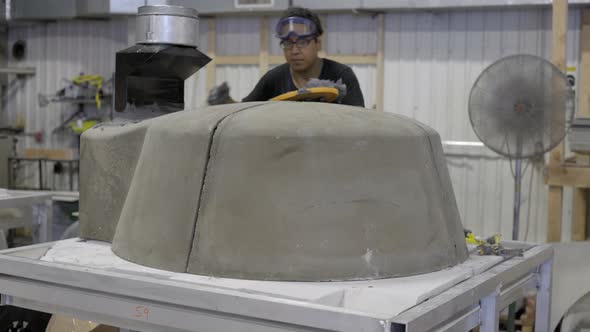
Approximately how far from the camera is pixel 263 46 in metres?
7.45

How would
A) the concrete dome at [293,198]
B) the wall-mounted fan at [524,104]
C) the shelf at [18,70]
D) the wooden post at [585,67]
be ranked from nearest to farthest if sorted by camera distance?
the concrete dome at [293,198], the wall-mounted fan at [524,104], the wooden post at [585,67], the shelf at [18,70]

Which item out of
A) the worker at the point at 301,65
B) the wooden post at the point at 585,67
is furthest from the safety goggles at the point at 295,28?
the wooden post at the point at 585,67

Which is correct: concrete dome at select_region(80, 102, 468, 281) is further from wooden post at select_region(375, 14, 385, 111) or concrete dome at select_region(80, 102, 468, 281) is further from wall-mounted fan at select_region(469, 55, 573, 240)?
wooden post at select_region(375, 14, 385, 111)

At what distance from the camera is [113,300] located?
1.93 metres

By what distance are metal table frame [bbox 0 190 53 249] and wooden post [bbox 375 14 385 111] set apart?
363 cm

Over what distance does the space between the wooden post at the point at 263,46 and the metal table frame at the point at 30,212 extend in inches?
141

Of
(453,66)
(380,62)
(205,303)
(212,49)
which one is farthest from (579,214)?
(205,303)

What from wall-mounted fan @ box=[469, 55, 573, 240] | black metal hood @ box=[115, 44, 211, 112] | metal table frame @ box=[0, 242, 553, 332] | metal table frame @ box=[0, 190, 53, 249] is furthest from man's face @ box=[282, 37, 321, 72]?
wall-mounted fan @ box=[469, 55, 573, 240]

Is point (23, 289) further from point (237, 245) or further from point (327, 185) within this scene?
point (327, 185)

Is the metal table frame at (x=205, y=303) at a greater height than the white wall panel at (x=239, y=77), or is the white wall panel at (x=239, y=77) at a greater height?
the white wall panel at (x=239, y=77)

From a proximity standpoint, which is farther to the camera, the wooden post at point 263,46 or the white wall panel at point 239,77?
the white wall panel at point 239,77

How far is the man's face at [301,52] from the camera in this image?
120 inches

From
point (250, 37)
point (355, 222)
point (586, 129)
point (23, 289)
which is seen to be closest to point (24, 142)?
point (250, 37)

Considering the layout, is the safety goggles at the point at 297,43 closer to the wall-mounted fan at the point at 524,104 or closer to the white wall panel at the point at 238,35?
the wall-mounted fan at the point at 524,104
